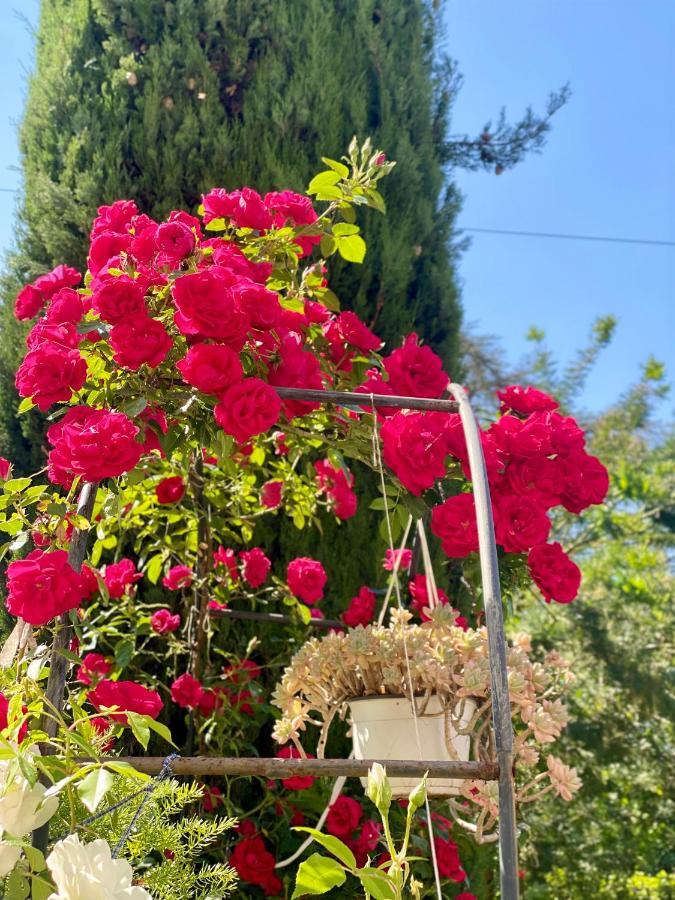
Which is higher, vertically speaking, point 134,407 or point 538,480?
point 134,407

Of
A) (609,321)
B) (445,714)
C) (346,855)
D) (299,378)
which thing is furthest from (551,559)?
(609,321)

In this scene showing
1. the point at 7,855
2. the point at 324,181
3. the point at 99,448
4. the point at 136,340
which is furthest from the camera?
the point at 324,181

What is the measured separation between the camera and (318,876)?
0.74 meters

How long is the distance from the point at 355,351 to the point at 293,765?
2.87ft

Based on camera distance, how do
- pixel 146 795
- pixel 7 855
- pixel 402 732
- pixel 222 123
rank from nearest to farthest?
pixel 7 855
pixel 146 795
pixel 402 732
pixel 222 123

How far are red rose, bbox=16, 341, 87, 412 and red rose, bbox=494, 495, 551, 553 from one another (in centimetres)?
65

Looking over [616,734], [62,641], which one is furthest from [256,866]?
[616,734]

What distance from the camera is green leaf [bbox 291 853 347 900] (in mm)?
729

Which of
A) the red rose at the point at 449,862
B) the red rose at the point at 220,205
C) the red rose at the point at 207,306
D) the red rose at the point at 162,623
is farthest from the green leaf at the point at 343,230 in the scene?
the red rose at the point at 449,862

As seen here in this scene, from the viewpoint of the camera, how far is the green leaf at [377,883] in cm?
74

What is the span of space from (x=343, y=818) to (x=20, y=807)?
1.12 meters

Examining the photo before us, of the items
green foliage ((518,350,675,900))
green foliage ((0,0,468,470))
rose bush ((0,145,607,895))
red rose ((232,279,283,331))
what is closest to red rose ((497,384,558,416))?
rose bush ((0,145,607,895))

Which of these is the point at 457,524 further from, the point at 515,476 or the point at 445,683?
the point at 445,683

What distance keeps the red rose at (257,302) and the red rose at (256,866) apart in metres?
1.23
